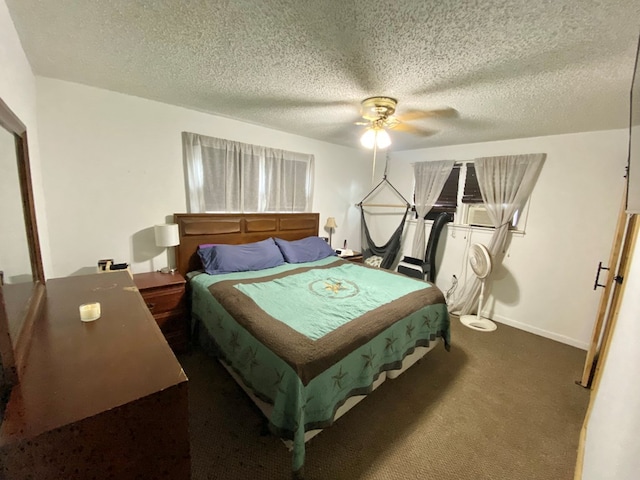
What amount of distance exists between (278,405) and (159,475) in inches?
26.8

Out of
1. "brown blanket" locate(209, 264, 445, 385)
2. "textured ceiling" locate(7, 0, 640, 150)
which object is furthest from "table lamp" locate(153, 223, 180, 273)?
"textured ceiling" locate(7, 0, 640, 150)

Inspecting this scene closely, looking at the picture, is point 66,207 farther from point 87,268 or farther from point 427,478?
point 427,478

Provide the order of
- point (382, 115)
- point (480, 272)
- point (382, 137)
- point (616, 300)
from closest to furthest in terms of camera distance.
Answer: point (616, 300)
point (382, 115)
point (382, 137)
point (480, 272)

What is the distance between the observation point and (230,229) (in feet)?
9.77

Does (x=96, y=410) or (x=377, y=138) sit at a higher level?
(x=377, y=138)

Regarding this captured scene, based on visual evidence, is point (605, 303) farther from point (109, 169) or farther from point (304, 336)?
point (109, 169)

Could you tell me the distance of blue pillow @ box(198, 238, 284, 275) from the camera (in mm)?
2598

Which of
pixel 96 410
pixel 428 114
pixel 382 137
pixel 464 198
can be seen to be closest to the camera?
pixel 96 410

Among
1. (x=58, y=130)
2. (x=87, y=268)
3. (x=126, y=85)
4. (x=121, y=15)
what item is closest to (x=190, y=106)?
(x=126, y=85)

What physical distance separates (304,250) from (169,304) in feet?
5.28

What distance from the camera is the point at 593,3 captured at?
→ 3.24ft

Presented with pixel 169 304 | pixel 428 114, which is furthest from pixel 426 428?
pixel 428 114

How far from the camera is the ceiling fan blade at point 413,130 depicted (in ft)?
8.95

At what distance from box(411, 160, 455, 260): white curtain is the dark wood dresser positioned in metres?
3.71
